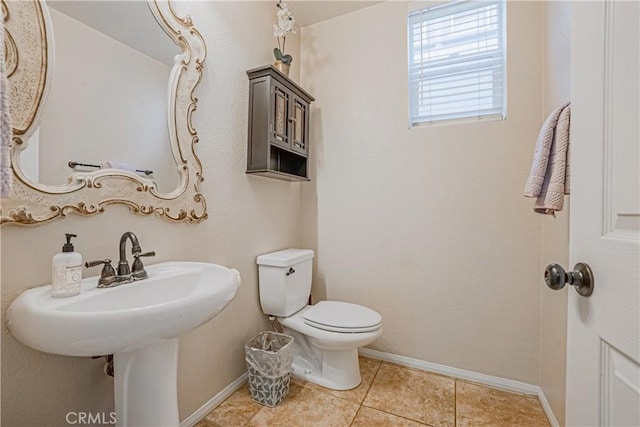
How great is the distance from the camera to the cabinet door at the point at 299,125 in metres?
1.73

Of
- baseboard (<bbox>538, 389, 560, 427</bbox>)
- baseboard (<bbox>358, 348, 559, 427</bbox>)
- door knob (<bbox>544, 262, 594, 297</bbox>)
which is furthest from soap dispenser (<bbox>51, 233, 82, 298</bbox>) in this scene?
baseboard (<bbox>538, 389, 560, 427</bbox>)

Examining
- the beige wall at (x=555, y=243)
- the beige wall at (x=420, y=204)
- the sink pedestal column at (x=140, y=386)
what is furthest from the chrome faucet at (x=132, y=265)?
the beige wall at (x=555, y=243)

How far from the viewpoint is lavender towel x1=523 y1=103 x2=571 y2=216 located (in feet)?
3.20

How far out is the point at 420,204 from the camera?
1.77m

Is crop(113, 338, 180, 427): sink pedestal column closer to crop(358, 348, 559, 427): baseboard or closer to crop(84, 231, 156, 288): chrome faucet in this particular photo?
crop(84, 231, 156, 288): chrome faucet

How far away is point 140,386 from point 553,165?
1.58m

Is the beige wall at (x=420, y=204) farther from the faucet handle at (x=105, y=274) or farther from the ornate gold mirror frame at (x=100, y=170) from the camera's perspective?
the faucet handle at (x=105, y=274)

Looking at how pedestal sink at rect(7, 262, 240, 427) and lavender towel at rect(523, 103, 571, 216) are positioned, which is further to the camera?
lavender towel at rect(523, 103, 571, 216)

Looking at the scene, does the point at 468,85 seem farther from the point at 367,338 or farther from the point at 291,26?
the point at 367,338

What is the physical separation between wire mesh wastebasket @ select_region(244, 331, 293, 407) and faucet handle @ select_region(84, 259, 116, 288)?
0.82 m

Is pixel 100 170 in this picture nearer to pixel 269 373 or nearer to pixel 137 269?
pixel 137 269

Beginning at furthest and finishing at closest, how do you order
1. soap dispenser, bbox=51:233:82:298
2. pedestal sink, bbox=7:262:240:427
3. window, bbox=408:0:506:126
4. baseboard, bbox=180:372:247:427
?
window, bbox=408:0:506:126, baseboard, bbox=180:372:247:427, soap dispenser, bbox=51:233:82:298, pedestal sink, bbox=7:262:240:427

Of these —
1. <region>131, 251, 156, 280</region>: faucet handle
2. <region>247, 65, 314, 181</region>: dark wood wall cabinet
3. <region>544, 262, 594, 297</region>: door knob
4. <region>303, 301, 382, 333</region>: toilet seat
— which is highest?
<region>247, 65, 314, 181</region>: dark wood wall cabinet

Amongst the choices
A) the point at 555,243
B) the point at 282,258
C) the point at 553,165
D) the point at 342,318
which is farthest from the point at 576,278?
the point at 282,258
